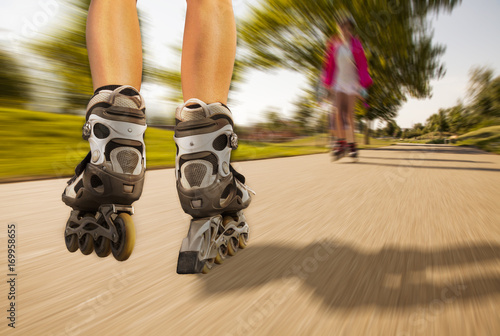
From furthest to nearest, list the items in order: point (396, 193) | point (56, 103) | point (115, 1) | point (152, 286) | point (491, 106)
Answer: point (491, 106) < point (56, 103) < point (396, 193) < point (115, 1) < point (152, 286)

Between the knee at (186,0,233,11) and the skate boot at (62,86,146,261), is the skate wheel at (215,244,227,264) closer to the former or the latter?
the skate boot at (62,86,146,261)

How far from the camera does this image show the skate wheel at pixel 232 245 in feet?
3.85

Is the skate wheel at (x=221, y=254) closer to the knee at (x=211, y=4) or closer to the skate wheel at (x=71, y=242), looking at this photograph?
the skate wheel at (x=71, y=242)

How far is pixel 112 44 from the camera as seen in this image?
48.5 inches

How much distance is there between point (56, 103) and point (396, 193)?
381 inches

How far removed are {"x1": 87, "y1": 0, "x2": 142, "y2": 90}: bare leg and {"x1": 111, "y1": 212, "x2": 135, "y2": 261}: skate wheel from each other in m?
0.51

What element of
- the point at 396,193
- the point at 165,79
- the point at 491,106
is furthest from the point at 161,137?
the point at 491,106

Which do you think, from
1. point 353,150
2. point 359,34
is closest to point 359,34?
point 359,34

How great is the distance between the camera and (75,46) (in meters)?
11.5

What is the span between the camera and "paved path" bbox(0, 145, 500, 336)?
2.40 ft

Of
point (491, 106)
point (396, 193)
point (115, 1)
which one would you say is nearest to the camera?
point (115, 1)

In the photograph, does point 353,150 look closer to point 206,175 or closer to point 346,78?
point 346,78

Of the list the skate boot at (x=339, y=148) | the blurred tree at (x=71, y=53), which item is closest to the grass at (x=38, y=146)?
the skate boot at (x=339, y=148)

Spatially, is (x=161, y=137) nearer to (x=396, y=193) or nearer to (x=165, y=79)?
(x=165, y=79)
